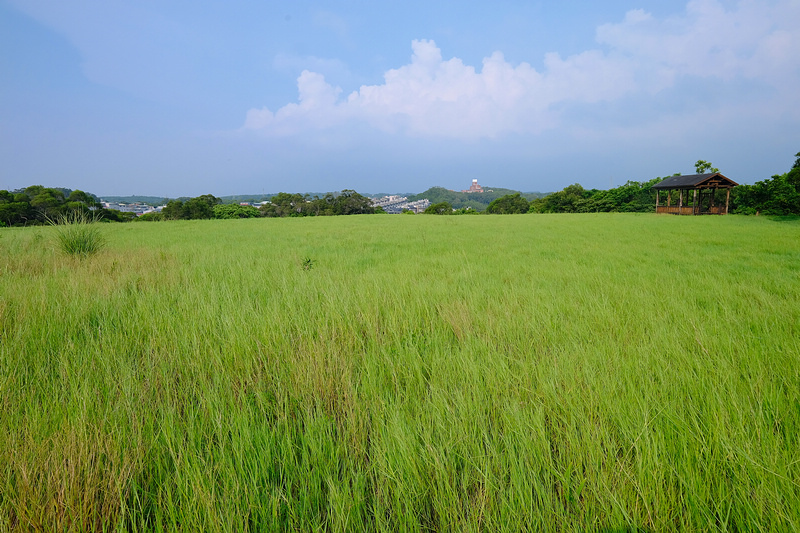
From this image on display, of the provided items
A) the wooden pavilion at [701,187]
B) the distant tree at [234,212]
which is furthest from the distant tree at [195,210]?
the wooden pavilion at [701,187]

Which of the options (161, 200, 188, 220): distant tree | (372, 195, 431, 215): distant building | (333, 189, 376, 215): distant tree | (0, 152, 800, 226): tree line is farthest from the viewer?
(372, 195, 431, 215): distant building

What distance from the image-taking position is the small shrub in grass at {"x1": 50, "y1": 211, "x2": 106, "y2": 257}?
222 inches

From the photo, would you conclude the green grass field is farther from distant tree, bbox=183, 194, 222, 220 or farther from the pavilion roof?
distant tree, bbox=183, 194, 222, 220

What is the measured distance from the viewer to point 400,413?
1.42 m

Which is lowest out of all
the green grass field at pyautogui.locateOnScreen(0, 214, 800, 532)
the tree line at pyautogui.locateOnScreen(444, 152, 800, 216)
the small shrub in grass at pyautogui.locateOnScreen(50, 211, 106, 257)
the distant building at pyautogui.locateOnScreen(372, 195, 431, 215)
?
the green grass field at pyautogui.locateOnScreen(0, 214, 800, 532)

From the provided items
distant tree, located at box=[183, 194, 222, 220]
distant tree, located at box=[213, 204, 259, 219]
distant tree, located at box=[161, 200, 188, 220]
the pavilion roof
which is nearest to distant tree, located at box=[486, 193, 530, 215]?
the pavilion roof

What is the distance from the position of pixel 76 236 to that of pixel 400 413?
23.9ft

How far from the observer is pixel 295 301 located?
3.23 metres

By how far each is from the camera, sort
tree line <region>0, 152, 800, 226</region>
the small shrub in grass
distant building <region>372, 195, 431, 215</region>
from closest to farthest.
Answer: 1. the small shrub in grass
2. tree line <region>0, 152, 800, 226</region>
3. distant building <region>372, 195, 431, 215</region>

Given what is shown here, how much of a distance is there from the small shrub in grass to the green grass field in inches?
129

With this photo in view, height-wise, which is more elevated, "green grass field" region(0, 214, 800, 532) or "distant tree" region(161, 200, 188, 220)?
"distant tree" region(161, 200, 188, 220)

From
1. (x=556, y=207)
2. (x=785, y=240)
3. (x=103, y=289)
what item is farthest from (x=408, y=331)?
(x=556, y=207)

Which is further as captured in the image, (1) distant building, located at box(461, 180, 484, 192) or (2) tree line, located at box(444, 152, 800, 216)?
(1) distant building, located at box(461, 180, 484, 192)

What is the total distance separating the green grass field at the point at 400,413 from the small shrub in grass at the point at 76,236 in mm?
3271
